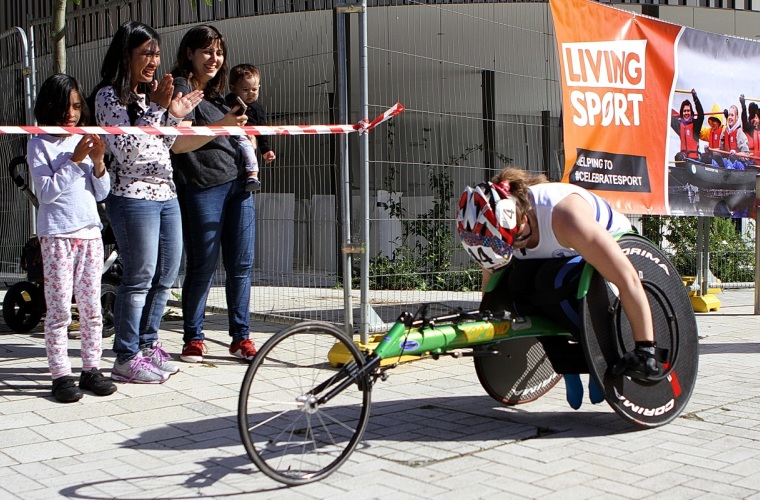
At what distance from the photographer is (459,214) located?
4266 mm

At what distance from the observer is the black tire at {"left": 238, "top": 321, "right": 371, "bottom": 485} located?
3533 millimetres

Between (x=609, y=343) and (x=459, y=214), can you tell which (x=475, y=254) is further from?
(x=609, y=343)

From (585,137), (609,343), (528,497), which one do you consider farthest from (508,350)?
(585,137)

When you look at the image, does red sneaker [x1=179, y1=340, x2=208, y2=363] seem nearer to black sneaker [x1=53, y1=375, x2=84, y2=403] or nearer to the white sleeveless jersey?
black sneaker [x1=53, y1=375, x2=84, y2=403]

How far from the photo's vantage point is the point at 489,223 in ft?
13.5

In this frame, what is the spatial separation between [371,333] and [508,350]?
2111 millimetres

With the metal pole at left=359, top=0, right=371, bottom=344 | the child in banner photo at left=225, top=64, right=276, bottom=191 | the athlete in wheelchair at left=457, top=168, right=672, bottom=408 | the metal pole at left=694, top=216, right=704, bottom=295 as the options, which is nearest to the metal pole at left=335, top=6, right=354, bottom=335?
the metal pole at left=359, top=0, right=371, bottom=344

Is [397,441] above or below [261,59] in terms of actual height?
below

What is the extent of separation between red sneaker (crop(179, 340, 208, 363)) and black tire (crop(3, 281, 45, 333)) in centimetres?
169

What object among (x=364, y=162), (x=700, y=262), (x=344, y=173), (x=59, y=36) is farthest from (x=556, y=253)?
(x=700, y=262)

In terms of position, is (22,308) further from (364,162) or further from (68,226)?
(364,162)

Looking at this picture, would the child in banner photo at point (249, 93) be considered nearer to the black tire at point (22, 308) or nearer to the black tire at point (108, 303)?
the black tire at point (108, 303)

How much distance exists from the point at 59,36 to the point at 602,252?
555 cm

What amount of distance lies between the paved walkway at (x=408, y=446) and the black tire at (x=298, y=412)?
11 cm
